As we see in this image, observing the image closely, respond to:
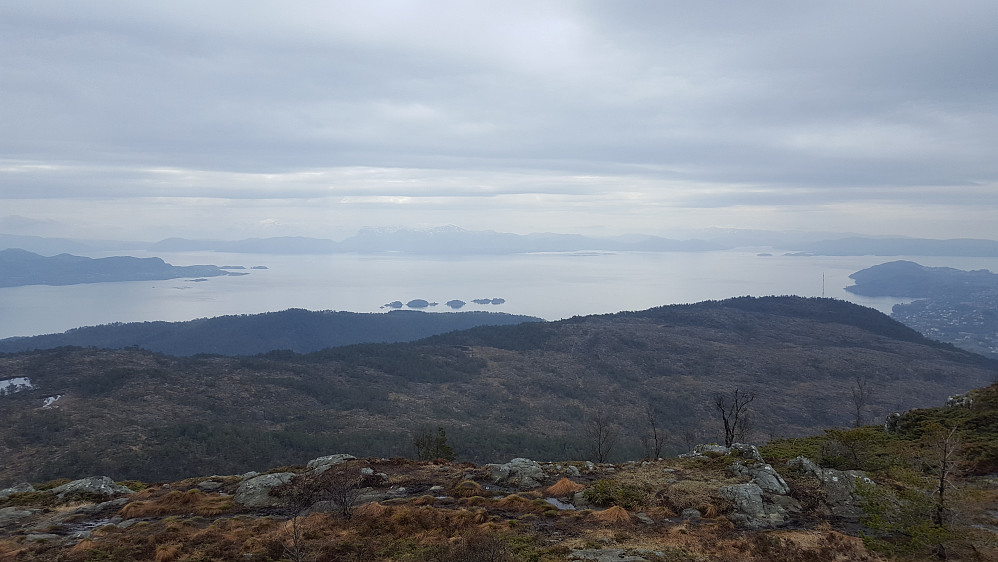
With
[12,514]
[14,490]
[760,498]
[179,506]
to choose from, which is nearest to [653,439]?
[760,498]

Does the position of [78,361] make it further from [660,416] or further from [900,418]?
[900,418]

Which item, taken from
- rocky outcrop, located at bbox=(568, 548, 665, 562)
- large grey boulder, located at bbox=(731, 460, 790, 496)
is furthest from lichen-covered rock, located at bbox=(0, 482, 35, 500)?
large grey boulder, located at bbox=(731, 460, 790, 496)

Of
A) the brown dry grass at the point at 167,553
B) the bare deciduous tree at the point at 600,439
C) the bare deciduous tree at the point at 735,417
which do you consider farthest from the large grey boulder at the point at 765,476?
the brown dry grass at the point at 167,553

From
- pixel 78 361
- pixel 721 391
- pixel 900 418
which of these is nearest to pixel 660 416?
pixel 721 391

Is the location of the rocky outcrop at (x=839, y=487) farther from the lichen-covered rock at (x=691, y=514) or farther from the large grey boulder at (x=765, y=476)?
the lichen-covered rock at (x=691, y=514)

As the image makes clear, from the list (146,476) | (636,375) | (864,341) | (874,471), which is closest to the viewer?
(874,471)
